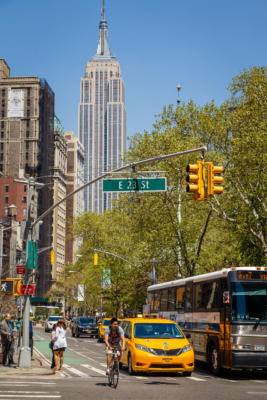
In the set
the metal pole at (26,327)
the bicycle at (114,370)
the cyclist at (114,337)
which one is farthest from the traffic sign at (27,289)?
the bicycle at (114,370)

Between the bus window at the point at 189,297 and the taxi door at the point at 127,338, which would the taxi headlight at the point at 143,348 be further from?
the bus window at the point at 189,297

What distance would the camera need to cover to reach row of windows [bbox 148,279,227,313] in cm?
1984

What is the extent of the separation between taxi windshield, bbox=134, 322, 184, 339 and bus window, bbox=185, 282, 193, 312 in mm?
4169

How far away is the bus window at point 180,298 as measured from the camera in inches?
985

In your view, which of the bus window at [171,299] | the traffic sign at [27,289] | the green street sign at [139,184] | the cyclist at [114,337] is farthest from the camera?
the bus window at [171,299]

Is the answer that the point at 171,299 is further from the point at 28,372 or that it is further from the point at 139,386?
the point at 139,386

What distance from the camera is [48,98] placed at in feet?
494

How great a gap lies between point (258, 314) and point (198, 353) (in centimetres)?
406

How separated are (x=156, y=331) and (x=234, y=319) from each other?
2481mm

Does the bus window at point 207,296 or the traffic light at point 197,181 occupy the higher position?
the traffic light at point 197,181

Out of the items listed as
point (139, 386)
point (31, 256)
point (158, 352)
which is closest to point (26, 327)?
point (31, 256)

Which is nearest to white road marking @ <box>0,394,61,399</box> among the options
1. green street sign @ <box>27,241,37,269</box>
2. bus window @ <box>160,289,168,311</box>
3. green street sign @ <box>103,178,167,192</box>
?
green street sign @ <box>103,178,167,192</box>

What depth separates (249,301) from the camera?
18500mm

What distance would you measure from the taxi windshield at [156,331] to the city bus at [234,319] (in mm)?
1402
